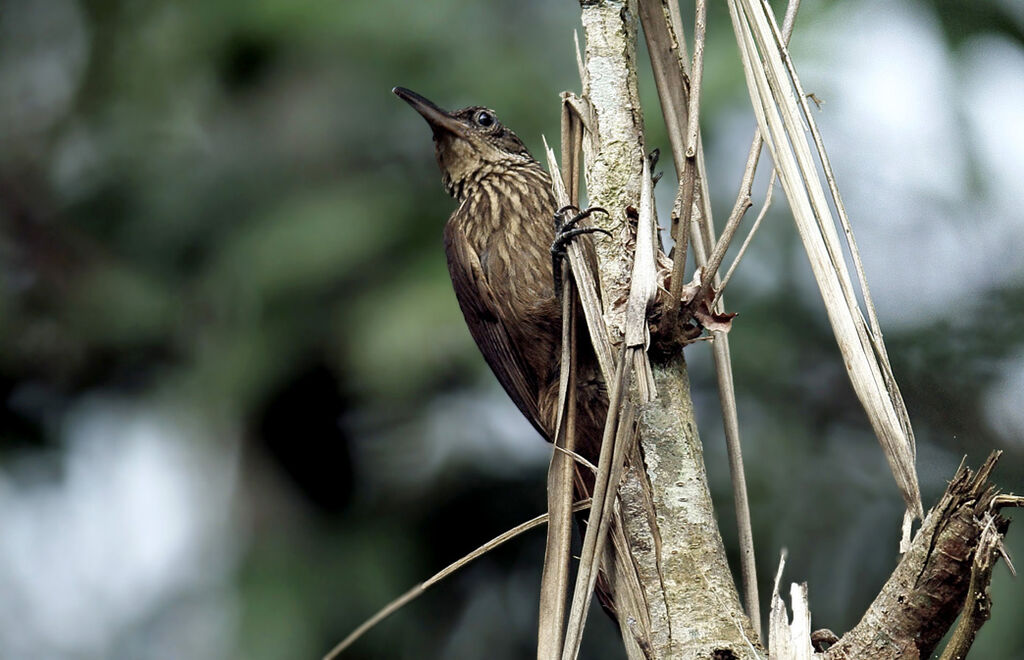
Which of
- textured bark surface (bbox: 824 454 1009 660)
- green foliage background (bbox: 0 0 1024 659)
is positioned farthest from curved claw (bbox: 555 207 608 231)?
green foliage background (bbox: 0 0 1024 659)

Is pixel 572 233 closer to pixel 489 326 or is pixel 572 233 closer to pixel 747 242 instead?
pixel 747 242

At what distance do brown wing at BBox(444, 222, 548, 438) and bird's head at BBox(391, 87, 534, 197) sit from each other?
1.20ft

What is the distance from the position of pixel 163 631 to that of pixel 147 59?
326 centimetres

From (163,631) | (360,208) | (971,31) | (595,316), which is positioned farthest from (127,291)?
(595,316)

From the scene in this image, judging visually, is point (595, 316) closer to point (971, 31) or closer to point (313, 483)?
point (971, 31)

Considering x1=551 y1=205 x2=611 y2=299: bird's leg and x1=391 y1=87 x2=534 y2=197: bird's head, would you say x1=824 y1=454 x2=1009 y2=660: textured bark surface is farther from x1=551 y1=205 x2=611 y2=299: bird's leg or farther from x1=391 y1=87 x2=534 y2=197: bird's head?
x1=391 y1=87 x2=534 y2=197: bird's head

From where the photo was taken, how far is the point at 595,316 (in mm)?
1449

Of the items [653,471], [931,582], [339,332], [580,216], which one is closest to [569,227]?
[580,216]

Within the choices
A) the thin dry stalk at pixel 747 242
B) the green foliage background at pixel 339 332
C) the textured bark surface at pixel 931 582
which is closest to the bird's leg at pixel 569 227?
the thin dry stalk at pixel 747 242

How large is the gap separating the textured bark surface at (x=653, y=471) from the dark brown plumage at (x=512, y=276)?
29.3 inches

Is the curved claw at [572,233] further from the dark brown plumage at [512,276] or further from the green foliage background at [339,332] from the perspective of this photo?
the green foliage background at [339,332]

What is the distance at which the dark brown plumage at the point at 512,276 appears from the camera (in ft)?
Answer: 8.55

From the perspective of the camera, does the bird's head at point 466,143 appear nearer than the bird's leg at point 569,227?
No

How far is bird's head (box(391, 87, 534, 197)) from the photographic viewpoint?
3254 mm
